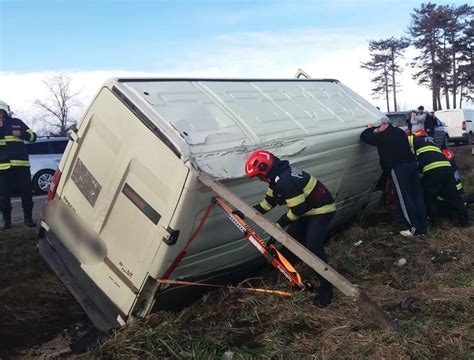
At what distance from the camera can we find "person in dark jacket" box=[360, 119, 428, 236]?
5.70 m

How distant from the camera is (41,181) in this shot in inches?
482

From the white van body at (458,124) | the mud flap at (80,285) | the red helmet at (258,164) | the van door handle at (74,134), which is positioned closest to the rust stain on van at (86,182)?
the van door handle at (74,134)

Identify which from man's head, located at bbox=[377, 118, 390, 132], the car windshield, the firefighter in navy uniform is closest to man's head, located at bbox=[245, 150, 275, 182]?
the firefighter in navy uniform

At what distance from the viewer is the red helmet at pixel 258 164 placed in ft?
11.8

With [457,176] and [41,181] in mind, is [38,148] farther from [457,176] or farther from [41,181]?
[457,176]

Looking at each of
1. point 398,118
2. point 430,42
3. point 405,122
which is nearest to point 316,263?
point 405,122

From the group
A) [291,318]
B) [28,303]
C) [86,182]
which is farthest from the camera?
[28,303]

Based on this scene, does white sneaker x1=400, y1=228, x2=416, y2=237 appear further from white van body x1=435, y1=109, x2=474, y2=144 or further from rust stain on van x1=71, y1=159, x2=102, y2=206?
white van body x1=435, y1=109, x2=474, y2=144

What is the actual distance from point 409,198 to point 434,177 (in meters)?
0.65

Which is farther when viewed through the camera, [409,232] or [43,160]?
[43,160]

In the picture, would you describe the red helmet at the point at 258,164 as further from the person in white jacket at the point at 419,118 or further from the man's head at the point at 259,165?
the person in white jacket at the point at 419,118

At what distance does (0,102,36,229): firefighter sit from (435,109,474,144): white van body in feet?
66.6

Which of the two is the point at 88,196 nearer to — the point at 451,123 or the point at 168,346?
the point at 168,346

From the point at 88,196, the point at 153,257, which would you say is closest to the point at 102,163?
the point at 88,196
